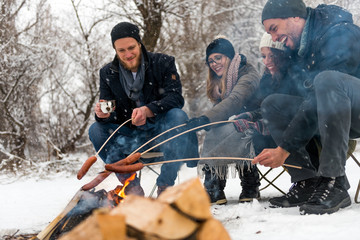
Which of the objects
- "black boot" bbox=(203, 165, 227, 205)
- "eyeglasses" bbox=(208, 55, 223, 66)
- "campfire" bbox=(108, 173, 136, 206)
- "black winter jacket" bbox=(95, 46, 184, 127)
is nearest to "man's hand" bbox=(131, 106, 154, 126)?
"black winter jacket" bbox=(95, 46, 184, 127)

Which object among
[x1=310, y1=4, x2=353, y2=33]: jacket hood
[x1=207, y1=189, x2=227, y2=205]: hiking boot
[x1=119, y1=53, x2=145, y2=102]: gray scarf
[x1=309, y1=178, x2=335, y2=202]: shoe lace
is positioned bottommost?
[x1=207, y1=189, x2=227, y2=205]: hiking boot

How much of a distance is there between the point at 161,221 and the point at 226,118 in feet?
7.60

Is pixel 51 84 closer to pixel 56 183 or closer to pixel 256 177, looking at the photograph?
pixel 56 183

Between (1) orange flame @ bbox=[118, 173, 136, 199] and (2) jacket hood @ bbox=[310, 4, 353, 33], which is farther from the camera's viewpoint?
(2) jacket hood @ bbox=[310, 4, 353, 33]

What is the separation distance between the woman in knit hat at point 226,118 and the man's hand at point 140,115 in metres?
0.38

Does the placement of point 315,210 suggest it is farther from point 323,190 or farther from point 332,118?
point 332,118

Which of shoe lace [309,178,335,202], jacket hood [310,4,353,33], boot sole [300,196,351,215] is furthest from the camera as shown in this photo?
jacket hood [310,4,353,33]

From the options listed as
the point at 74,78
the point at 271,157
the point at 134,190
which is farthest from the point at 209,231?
the point at 74,78

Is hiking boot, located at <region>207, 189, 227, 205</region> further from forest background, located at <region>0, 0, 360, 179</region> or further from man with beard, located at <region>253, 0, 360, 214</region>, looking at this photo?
forest background, located at <region>0, 0, 360, 179</region>

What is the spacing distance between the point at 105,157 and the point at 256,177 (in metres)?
1.31

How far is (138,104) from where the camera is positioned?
11.1ft

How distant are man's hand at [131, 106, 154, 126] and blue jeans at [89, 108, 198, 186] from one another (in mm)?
208

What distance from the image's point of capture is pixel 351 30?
2.38 metres

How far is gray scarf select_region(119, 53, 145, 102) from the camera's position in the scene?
333 centimetres
